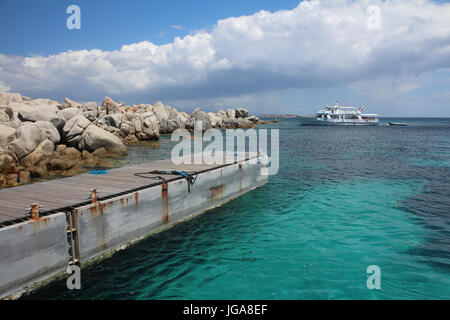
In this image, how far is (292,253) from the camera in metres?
10.1

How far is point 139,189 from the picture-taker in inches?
415

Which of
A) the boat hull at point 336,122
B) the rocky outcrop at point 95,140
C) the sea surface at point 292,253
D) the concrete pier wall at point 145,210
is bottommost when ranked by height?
the sea surface at point 292,253

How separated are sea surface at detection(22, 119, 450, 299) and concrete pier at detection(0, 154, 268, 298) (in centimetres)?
47

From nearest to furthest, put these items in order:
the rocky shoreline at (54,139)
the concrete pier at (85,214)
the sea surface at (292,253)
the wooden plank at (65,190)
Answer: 1. the concrete pier at (85,214)
2. the sea surface at (292,253)
3. the wooden plank at (65,190)
4. the rocky shoreline at (54,139)

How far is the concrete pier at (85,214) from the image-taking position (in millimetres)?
6914

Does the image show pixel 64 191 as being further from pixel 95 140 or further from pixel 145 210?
pixel 95 140

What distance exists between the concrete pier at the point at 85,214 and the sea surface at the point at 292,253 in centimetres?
47

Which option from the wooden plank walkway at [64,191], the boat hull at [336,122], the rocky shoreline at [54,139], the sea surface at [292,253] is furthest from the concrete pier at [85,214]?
the boat hull at [336,122]

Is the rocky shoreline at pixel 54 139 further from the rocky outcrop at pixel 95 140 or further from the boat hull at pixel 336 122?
the boat hull at pixel 336 122

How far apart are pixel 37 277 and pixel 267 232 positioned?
7.65 m

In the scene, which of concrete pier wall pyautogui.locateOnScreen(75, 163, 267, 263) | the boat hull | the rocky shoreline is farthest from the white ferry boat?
concrete pier wall pyautogui.locateOnScreen(75, 163, 267, 263)

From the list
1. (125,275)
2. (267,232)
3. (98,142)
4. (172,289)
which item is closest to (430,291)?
(267,232)

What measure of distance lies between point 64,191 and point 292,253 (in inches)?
306

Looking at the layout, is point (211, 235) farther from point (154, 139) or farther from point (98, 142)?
point (154, 139)
